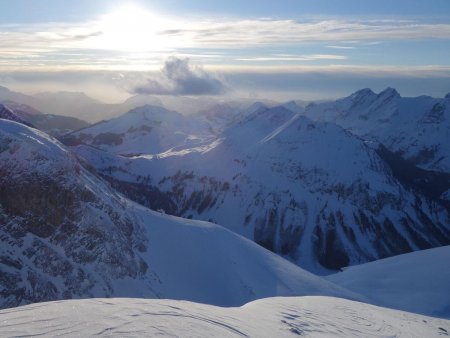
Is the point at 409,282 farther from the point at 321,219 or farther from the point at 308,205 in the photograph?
the point at 308,205

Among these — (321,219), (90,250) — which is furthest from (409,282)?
(321,219)

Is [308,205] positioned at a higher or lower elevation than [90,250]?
lower

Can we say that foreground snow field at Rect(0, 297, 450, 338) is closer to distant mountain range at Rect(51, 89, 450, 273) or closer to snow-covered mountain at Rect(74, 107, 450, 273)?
distant mountain range at Rect(51, 89, 450, 273)

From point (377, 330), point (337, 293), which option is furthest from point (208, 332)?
point (337, 293)

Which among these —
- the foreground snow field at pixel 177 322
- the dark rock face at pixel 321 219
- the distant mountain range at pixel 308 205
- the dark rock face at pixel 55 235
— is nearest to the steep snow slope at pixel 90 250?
the dark rock face at pixel 55 235

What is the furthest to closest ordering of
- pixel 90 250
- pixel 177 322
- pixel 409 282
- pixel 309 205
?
pixel 309 205
pixel 409 282
pixel 90 250
pixel 177 322

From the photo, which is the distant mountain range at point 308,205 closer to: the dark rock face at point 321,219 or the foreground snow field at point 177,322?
the dark rock face at point 321,219

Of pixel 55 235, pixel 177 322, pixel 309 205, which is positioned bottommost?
pixel 309 205
